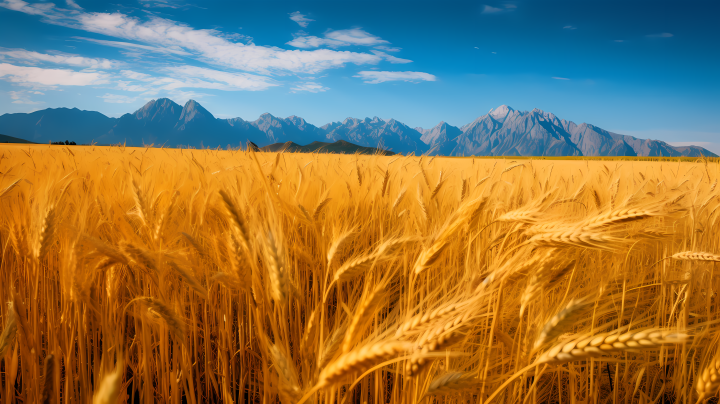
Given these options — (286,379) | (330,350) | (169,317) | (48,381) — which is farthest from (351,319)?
(48,381)

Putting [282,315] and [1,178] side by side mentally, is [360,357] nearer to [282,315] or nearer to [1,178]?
[282,315]

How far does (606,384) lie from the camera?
1268 mm

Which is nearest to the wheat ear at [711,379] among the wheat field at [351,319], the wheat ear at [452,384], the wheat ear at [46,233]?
the wheat field at [351,319]

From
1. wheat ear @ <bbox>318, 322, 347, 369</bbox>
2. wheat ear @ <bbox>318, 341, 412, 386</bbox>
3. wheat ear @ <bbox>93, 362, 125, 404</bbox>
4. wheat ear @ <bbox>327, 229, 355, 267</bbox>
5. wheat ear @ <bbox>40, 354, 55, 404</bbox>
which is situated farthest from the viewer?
wheat ear @ <bbox>327, 229, 355, 267</bbox>

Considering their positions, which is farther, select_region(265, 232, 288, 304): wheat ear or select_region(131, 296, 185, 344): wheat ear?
select_region(131, 296, 185, 344): wheat ear

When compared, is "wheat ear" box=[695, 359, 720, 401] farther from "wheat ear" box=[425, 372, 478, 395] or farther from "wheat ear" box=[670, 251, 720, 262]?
"wheat ear" box=[425, 372, 478, 395]

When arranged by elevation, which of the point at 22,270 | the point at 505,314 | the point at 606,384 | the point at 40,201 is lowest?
the point at 606,384

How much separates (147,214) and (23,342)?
47 centimetres

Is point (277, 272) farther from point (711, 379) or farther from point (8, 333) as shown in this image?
point (711, 379)

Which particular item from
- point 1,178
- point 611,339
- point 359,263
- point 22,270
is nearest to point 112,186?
point 1,178

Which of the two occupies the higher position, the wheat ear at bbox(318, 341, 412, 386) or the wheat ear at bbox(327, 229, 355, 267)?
the wheat ear at bbox(327, 229, 355, 267)

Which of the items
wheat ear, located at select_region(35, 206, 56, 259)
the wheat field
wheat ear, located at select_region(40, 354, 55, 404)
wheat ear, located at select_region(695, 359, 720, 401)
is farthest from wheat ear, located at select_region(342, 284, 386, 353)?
wheat ear, located at select_region(35, 206, 56, 259)

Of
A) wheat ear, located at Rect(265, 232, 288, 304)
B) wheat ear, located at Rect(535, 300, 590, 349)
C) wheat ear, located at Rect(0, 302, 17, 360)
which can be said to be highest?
wheat ear, located at Rect(265, 232, 288, 304)

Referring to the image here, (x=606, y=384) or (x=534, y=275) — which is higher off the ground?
(x=534, y=275)
